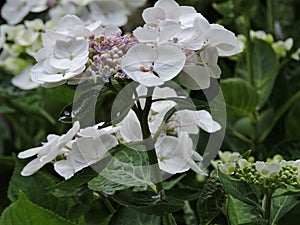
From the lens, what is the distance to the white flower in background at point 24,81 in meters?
0.93

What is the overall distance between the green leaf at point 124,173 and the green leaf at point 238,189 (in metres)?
0.06

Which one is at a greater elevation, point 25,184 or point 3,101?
point 25,184

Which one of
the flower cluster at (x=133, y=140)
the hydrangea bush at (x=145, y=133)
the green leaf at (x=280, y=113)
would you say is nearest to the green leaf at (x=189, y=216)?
the hydrangea bush at (x=145, y=133)

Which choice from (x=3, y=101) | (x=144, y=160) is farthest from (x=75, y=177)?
(x=3, y=101)

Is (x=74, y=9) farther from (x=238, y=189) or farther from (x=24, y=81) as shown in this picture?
(x=238, y=189)

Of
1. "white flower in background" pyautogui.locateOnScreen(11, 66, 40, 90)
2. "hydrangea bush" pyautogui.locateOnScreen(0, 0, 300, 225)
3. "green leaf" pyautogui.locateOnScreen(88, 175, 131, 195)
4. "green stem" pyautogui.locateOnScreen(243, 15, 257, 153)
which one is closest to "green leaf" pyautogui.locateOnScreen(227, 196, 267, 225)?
"hydrangea bush" pyautogui.locateOnScreen(0, 0, 300, 225)

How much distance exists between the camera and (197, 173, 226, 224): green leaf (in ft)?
1.87

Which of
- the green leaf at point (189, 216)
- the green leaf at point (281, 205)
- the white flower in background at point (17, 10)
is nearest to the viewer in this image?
the green leaf at point (281, 205)

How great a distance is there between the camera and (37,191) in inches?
28.7

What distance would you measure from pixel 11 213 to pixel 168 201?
14 centimetres

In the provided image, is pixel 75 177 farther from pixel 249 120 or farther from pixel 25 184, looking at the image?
pixel 249 120

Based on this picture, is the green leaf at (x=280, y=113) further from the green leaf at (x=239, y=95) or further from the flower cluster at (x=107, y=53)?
the flower cluster at (x=107, y=53)

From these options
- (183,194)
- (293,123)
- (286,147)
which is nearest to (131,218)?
(183,194)

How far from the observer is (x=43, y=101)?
97 cm
